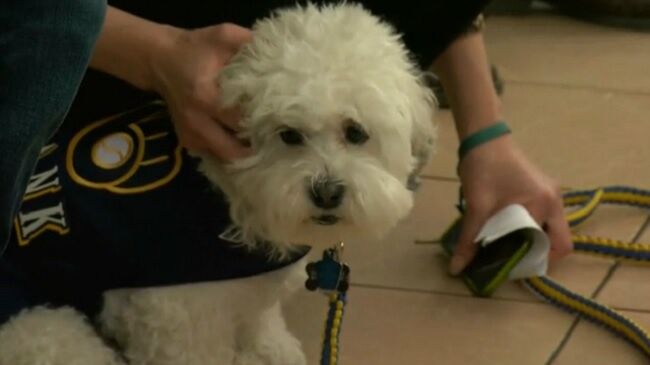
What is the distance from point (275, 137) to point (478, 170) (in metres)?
0.49

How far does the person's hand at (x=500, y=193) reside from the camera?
→ 137cm

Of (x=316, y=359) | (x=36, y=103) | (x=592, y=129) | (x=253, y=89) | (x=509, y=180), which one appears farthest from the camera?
(x=592, y=129)

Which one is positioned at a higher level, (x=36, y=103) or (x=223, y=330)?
(x=36, y=103)

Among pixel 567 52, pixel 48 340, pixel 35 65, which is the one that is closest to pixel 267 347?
pixel 48 340

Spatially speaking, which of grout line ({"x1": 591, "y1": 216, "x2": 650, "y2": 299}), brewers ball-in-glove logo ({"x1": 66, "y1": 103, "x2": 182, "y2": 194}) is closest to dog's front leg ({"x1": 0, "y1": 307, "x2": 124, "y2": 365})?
brewers ball-in-glove logo ({"x1": 66, "y1": 103, "x2": 182, "y2": 194})

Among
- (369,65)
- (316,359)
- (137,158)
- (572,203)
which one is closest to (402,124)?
(369,65)

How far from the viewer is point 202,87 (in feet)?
3.20

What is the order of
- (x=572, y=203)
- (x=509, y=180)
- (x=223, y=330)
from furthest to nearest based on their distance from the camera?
1. (x=572, y=203)
2. (x=509, y=180)
3. (x=223, y=330)

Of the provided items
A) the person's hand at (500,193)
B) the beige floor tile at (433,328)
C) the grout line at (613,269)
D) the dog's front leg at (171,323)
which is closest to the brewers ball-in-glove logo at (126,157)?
the dog's front leg at (171,323)

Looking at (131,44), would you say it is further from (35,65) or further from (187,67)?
(35,65)

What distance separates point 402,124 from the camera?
981 mm

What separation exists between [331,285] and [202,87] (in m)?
0.26

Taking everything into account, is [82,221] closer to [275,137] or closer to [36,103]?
[275,137]

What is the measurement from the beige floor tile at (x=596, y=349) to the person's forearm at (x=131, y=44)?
0.59 metres
